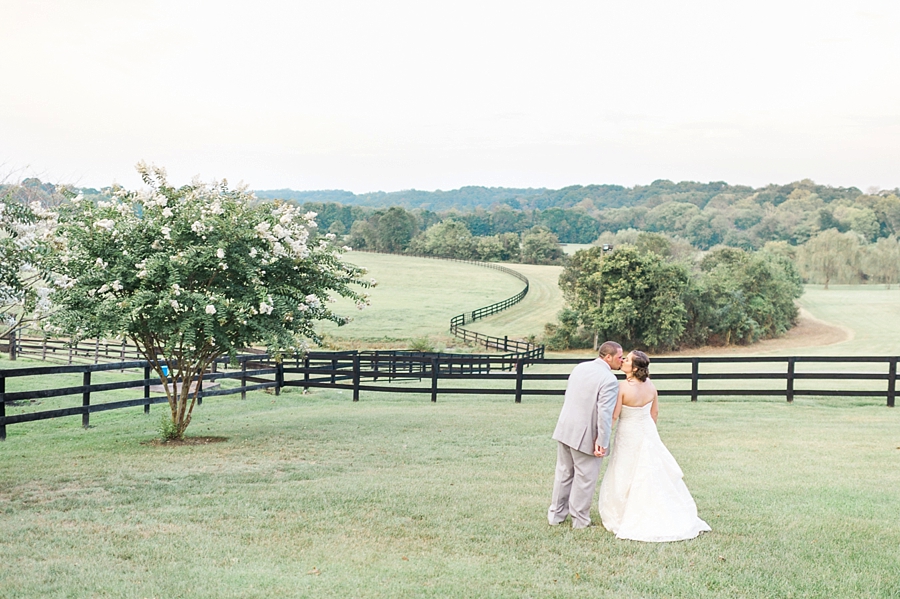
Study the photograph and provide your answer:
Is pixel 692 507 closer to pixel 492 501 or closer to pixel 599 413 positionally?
pixel 599 413

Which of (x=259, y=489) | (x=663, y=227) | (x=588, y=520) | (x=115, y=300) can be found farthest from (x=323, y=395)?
(x=663, y=227)

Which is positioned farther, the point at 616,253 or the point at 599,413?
the point at 616,253

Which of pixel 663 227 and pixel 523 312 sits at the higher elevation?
pixel 663 227

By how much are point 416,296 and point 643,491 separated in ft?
204

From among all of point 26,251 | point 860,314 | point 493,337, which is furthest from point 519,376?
point 860,314

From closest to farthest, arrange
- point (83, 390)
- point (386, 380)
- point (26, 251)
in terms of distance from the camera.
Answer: point (26, 251) → point (83, 390) → point (386, 380)

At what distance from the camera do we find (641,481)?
6.85m

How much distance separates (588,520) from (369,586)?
2427 mm

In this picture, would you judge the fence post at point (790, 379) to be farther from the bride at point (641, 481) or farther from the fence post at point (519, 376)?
the bride at point (641, 481)

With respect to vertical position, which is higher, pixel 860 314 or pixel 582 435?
pixel 582 435

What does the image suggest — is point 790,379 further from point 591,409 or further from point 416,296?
point 416,296

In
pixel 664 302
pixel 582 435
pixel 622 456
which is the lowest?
pixel 664 302

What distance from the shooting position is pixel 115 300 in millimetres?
11430

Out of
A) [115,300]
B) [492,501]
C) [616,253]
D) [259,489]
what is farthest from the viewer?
[616,253]
